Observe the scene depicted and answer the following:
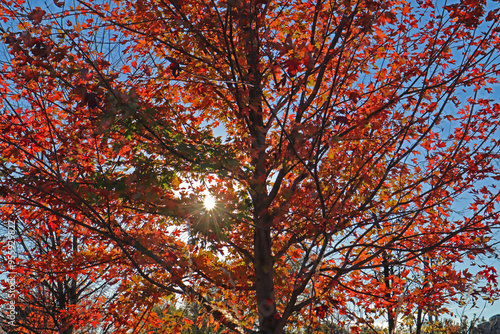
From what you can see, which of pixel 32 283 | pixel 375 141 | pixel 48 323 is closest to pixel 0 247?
pixel 32 283

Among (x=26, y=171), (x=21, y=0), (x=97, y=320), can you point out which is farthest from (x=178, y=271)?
(x=21, y=0)

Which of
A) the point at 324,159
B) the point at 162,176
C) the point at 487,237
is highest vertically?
the point at 324,159

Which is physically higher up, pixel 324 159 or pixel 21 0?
pixel 21 0

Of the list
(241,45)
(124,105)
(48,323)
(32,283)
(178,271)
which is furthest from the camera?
(48,323)

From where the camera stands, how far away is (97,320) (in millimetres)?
7199

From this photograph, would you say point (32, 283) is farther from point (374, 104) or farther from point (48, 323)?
point (374, 104)

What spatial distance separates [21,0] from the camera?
5289 millimetres

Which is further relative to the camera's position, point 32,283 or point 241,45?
point 32,283

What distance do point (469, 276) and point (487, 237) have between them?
0.79m

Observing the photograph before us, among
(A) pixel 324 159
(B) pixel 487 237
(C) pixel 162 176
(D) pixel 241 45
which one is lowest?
(B) pixel 487 237

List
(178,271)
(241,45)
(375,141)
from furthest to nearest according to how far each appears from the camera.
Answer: (375,141) → (241,45) → (178,271)

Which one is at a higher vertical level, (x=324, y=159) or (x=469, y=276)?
(x=324, y=159)

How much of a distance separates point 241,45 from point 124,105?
272cm

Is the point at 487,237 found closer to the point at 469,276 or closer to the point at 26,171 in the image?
the point at 469,276
